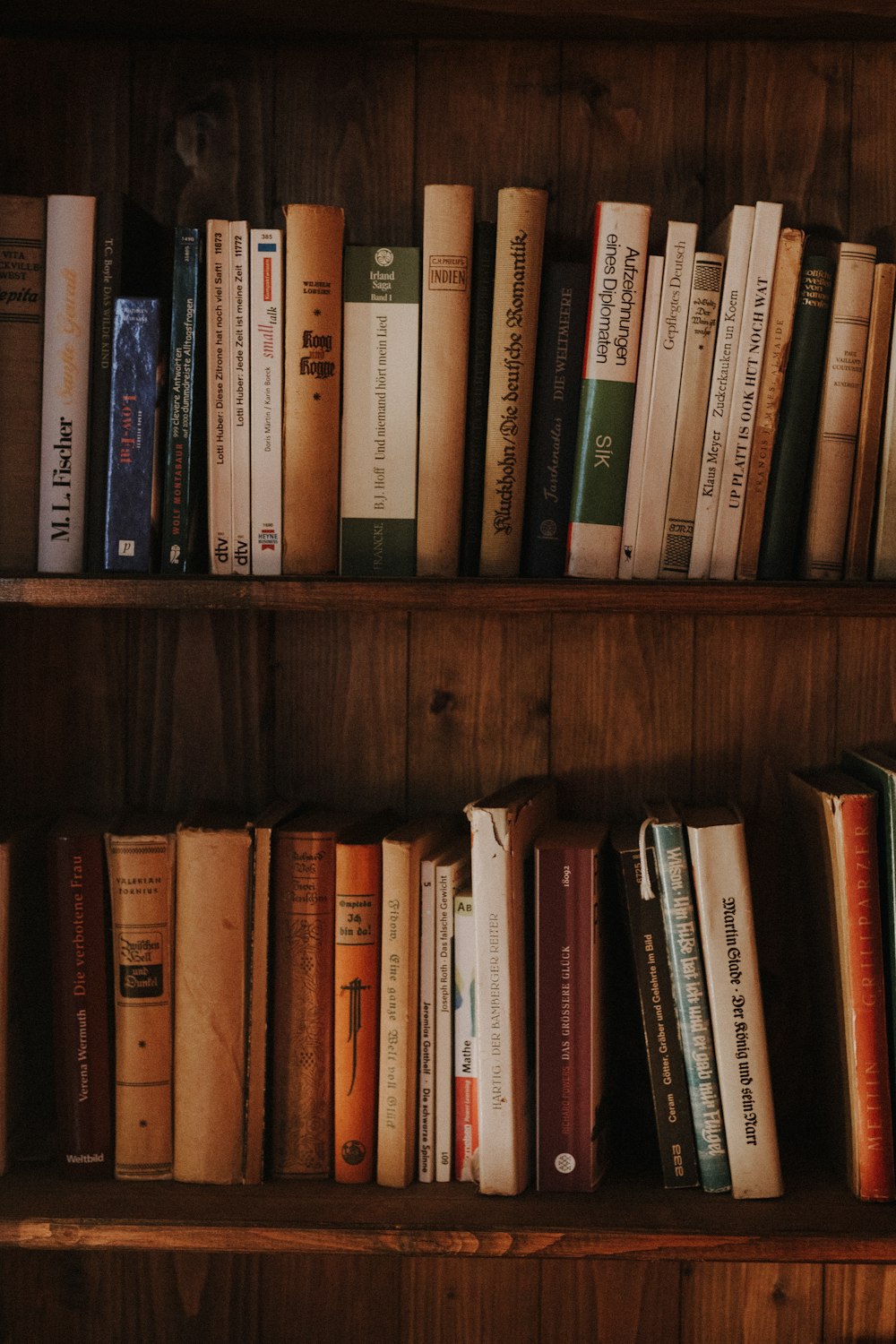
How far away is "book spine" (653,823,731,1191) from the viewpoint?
0.85m

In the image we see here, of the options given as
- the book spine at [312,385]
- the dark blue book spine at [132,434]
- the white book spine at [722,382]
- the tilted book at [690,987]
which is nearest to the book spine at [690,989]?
the tilted book at [690,987]

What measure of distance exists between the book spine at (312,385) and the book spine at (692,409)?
10.5 inches

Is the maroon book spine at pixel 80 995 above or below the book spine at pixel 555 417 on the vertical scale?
below

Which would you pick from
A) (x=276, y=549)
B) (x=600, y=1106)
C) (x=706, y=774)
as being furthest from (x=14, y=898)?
(x=706, y=774)

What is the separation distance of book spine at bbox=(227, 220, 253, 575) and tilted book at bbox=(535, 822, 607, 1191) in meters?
0.34

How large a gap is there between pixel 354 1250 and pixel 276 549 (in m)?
0.53

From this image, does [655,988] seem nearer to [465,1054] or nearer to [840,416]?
[465,1054]

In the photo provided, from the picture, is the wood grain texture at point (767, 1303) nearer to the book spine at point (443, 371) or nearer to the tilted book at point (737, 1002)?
the tilted book at point (737, 1002)

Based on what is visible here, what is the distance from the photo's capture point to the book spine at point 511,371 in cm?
86

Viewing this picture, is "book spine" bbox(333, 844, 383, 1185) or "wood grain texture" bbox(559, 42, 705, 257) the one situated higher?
"wood grain texture" bbox(559, 42, 705, 257)

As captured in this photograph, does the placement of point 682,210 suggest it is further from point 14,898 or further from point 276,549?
point 14,898

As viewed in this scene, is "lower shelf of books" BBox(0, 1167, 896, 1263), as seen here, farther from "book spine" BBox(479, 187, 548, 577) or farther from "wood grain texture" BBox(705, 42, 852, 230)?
"wood grain texture" BBox(705, 42, 852, 230)

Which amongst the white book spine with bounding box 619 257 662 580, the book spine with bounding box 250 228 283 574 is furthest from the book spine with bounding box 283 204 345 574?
the white book spine with bounding box 619 257 662 580

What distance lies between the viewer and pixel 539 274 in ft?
2.84
